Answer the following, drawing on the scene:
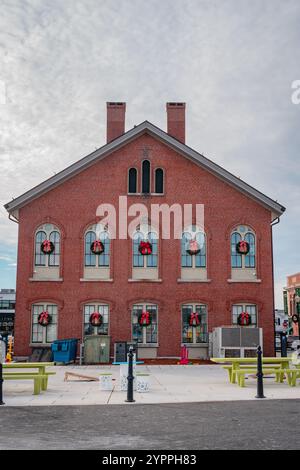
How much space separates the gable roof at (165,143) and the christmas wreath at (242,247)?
7.56 feet

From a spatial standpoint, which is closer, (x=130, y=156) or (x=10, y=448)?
(x=10, y=448)

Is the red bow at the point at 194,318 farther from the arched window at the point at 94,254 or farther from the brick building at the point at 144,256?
the arched window at the point at 94,254

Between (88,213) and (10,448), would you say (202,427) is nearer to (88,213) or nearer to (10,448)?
(10,448)

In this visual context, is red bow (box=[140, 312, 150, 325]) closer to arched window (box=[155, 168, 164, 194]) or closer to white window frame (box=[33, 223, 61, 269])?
white window frame (box=[33, 223, 61, 269])

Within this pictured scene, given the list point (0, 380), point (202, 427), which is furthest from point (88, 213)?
point (202, 427)

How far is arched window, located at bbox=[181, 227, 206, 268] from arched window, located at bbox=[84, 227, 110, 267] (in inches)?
147

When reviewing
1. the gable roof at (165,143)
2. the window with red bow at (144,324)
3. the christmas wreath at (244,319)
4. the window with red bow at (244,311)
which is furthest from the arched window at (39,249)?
the christmas wreath at (244,319)

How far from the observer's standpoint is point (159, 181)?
1124 inches

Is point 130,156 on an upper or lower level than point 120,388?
upper

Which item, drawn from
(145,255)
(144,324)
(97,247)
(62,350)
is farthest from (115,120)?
(62,350)

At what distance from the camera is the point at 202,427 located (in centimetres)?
991

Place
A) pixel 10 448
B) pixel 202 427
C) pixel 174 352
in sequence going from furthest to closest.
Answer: pixel 174 352 → pixel 202 427 → pixel 10 448

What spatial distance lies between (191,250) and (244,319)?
419 centimetres

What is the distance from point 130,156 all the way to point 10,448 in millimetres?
21413
